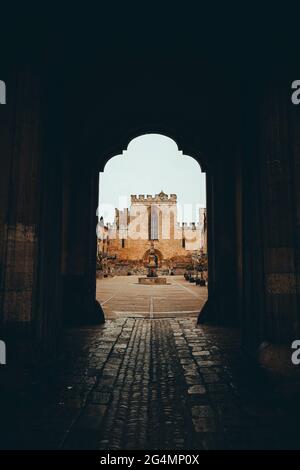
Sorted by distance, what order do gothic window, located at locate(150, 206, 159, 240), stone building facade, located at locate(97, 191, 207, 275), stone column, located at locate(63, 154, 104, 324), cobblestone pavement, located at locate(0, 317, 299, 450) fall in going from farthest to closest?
gothic window, located at locate(150, 206, 159, 240)
stone building facade, located at locate(97, 191, 207, 275)
stone column, located at locate(63, 154, 104, 324)
cobblestone pavement, located at locate(0, 317, 299, 450)

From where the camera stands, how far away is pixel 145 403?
2.36 metres

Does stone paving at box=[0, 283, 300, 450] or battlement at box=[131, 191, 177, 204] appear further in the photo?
battlement at box=[131, 191, 177, 204]

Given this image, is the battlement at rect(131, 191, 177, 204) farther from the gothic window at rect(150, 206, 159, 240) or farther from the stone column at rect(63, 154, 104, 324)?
the stone column at rect(63, 154, 104, 324)

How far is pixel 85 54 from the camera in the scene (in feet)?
13.2

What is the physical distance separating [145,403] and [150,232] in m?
48.4

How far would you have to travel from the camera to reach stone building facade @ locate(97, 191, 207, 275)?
47531 millimetres

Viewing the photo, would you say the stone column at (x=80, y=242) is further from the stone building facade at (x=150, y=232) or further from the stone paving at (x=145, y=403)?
the stone building facade at (x=150, y=232)

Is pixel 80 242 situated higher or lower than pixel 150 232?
lower

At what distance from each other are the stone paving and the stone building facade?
40.4 metres

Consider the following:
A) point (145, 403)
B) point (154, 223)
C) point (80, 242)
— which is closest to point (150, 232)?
point (154, 223)

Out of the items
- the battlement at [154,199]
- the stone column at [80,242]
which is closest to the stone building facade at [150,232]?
the battlement at [154,199]

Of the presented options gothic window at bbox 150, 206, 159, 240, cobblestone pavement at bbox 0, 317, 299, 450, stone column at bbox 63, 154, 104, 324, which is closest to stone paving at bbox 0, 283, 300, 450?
cobblestone pavement at bbox 0, 317, 299, 450

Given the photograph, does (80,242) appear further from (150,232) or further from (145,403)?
(150,232)

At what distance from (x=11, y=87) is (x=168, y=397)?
3.21 metres
